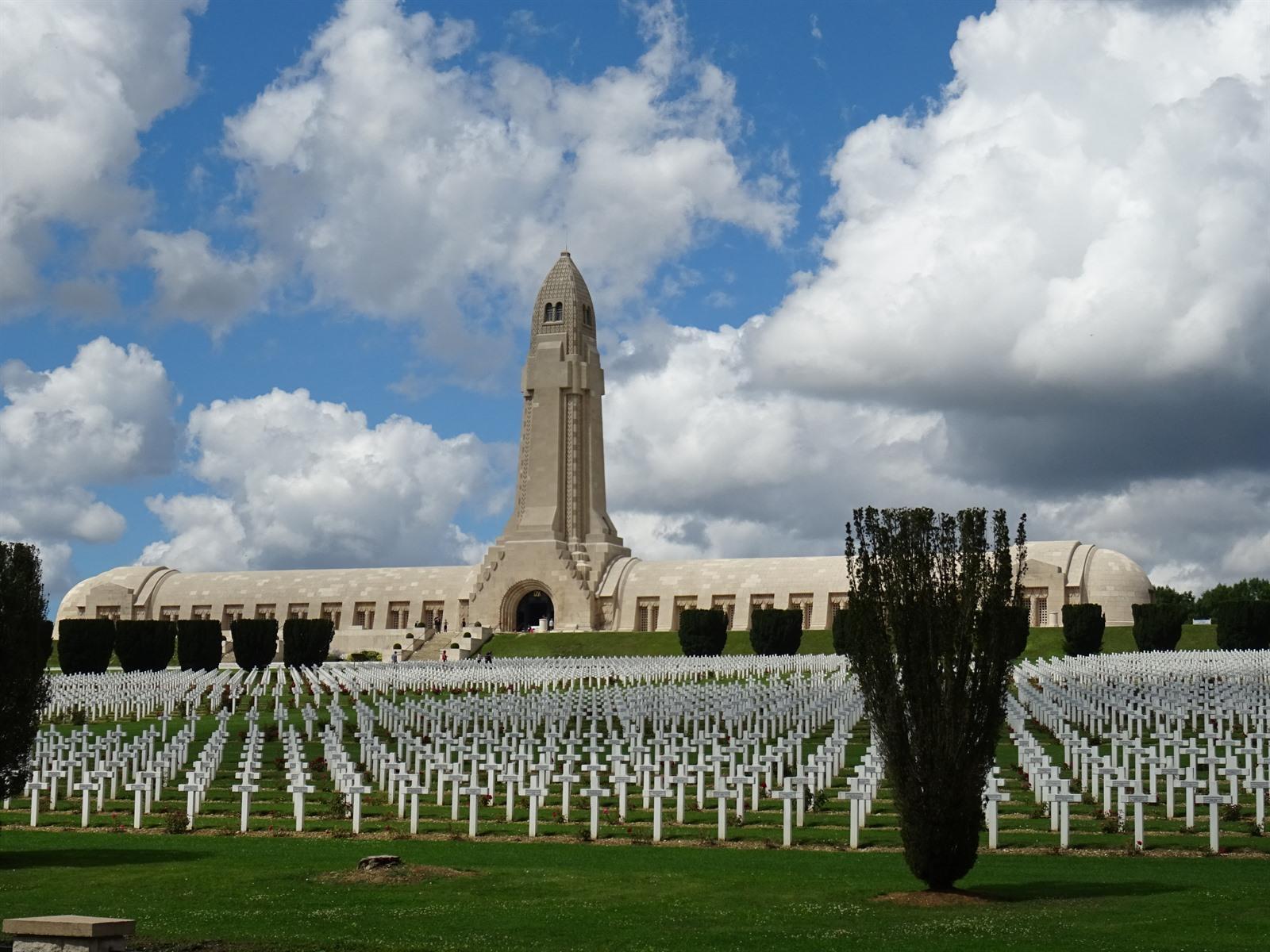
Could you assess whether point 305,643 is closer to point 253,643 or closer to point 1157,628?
point 253,643

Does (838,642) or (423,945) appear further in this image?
(838,642)

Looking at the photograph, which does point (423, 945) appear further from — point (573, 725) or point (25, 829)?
point (573, 725)

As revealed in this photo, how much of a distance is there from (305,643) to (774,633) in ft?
51.8

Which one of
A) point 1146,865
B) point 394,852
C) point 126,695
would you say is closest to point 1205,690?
point 1146,865

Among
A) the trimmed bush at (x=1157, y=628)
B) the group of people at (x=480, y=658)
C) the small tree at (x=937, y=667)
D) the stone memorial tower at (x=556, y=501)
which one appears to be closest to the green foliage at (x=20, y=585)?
the small tree at (x=937, y=667)

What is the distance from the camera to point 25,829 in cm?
1694

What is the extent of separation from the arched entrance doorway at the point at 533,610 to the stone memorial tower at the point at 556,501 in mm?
39

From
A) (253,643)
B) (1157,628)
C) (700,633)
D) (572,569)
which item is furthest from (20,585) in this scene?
(572,569)

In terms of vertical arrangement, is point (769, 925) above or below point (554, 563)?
below

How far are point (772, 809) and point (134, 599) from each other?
226 ft

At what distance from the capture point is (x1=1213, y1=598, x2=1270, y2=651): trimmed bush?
43.1m

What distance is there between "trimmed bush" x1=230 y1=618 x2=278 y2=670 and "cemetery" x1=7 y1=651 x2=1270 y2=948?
58.0ft

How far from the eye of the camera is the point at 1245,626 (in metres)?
43.3

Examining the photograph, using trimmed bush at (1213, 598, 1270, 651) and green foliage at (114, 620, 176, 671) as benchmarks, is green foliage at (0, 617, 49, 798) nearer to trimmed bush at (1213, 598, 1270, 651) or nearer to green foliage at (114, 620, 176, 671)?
green foliage at (114, 620, 176, 671)
